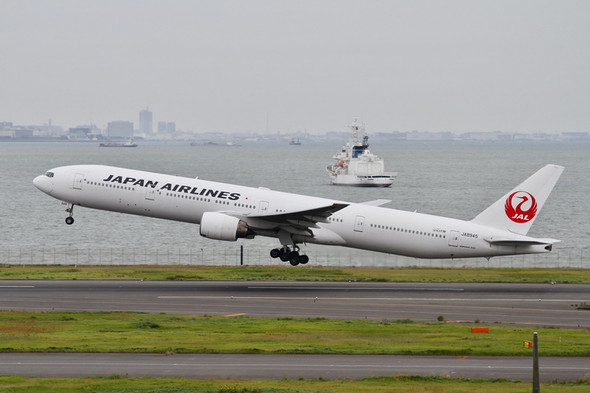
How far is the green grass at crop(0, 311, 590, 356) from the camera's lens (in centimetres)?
3297

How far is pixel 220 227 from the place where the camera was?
2130 inches

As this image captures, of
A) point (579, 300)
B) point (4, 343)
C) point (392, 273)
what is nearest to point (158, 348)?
point (4, 343)

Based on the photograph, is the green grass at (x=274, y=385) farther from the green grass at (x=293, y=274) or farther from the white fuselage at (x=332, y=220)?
the green grass at (x=293, y=274)

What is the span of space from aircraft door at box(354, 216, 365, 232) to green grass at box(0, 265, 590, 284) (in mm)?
3362

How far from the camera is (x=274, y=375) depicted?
93.7ft

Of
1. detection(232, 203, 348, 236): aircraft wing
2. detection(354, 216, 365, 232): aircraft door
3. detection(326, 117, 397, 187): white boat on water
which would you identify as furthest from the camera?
detection(326, 117, 397, 187): white boat on water

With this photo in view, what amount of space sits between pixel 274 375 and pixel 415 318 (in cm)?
1493

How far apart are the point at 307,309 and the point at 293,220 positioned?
11.9m

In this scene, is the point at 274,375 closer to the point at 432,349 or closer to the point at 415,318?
the point at 432,349

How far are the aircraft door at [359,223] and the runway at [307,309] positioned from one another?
11.8ft

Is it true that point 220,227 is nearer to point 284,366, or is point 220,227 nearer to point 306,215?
point 306,215

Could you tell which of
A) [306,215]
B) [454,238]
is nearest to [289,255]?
[306,215]

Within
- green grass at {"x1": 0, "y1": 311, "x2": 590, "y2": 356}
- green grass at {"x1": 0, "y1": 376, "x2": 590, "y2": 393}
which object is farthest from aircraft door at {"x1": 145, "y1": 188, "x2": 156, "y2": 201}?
green grass at {"x1": 0, "y1": 376, "x2": 590, "y2": 393}

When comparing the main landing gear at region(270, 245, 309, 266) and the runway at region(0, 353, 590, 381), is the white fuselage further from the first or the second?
the runway at region(0, 353, 590, 381)
